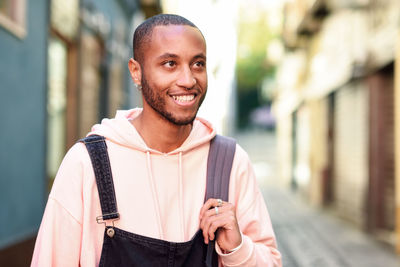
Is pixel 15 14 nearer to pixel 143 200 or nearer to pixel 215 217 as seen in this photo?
pixel 143 200

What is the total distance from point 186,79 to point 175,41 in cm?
14

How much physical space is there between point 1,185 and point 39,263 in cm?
411

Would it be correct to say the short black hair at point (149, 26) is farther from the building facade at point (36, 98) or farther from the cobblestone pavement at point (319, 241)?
the cobblestone pavement at point (319, 241)

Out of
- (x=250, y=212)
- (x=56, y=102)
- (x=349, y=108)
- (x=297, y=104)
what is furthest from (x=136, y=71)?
(x=297, y=104)

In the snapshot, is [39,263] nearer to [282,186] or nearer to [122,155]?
[122,155]

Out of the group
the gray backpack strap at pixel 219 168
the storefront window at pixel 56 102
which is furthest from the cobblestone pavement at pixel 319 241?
the gray backpack strap at pixel 219 168

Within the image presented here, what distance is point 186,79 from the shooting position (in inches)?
73.6

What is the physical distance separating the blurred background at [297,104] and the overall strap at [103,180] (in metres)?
3.88

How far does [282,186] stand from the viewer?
2184cm

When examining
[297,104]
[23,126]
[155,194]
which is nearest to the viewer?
[155,194]

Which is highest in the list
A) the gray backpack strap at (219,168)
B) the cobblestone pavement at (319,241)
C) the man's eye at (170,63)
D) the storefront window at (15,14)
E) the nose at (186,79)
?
the storefront window at (15,14)

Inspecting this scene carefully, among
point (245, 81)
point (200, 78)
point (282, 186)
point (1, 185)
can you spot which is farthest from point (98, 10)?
point (245, 81)

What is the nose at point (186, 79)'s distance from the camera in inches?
73.6

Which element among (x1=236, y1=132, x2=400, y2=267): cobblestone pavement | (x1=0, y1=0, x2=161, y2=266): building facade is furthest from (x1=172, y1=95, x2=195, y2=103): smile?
(x1=236, y1=132, x2=400, y2=267): cobblestone pavement
